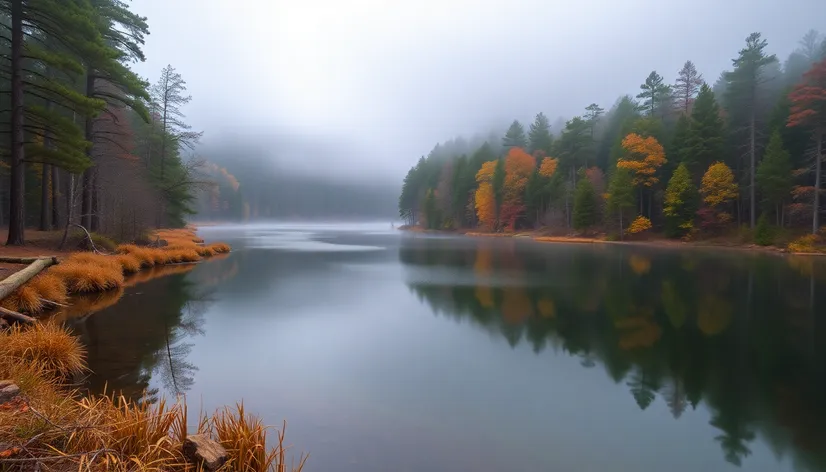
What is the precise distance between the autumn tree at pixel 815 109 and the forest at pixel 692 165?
0.09m

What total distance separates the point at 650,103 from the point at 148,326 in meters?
55.8

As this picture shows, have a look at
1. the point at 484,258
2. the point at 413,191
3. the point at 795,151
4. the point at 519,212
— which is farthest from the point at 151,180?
the point at 413,191

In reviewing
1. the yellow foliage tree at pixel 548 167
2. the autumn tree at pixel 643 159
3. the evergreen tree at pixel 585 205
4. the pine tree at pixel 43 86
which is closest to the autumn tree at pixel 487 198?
the yellow foliage tree at pixel 548 167

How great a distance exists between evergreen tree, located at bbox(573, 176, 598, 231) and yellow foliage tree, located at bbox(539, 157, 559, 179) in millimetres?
9625

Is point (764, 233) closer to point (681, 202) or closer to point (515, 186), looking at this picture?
point (681, 202)

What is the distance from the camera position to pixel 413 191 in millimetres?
92312

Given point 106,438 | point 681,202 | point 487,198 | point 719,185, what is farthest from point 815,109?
point 106,438

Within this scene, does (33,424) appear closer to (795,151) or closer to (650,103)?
(795,151)

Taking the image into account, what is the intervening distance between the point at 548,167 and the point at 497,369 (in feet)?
174

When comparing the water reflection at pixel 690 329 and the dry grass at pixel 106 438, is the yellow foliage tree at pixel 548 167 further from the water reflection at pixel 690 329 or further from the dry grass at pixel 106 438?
the dry grass at pixel 106 438

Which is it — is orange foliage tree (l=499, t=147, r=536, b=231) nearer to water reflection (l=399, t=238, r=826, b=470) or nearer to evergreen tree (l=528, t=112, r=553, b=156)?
evergreen tree (l=528, t=112, r=553, b=156)

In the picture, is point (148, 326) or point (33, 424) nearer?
point (33, 424)

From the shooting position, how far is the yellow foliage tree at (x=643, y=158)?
42156 millimetres

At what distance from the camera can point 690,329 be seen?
1003cm
